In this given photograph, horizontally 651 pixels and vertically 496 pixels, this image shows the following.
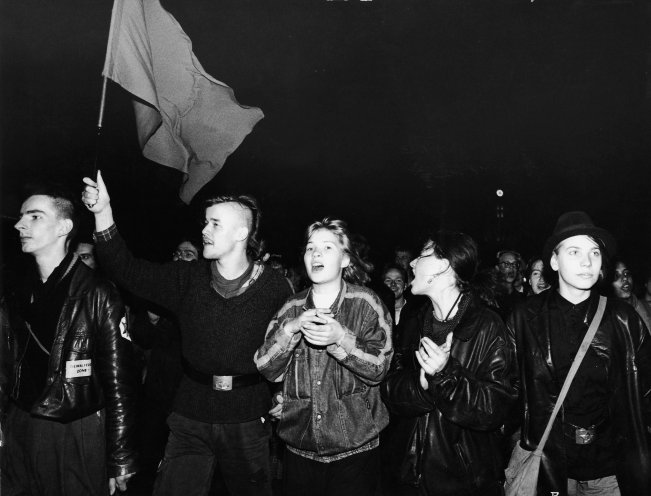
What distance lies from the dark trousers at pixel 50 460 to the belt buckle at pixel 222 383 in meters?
0.87

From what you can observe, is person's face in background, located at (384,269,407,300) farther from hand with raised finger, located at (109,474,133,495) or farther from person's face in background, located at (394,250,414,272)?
hand with raised finger, located at (109,474,133,495)

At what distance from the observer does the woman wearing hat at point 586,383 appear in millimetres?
3377

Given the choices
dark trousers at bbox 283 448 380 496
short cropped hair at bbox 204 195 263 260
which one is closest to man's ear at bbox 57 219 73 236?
short cropped hair at bbox 204 195 263 260

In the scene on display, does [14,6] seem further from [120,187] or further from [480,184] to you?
[480,184]

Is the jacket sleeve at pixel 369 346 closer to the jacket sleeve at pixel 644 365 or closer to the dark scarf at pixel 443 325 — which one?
the dark scarf at pixel 443 325

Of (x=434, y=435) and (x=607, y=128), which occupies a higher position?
(x=607, y=128)

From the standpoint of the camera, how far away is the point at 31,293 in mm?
3822

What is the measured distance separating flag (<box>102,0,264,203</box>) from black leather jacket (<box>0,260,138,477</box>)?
3.37 ft

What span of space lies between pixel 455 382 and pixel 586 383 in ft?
3.11

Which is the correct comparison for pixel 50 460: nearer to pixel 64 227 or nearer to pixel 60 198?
pixel 64 227

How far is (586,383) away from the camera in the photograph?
346 centimetres

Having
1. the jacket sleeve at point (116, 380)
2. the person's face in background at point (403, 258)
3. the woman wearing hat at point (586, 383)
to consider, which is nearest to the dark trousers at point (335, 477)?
the woman wearing hat at point (586, 383)

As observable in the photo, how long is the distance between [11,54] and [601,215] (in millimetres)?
14787

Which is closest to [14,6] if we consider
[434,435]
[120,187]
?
[120,187]
